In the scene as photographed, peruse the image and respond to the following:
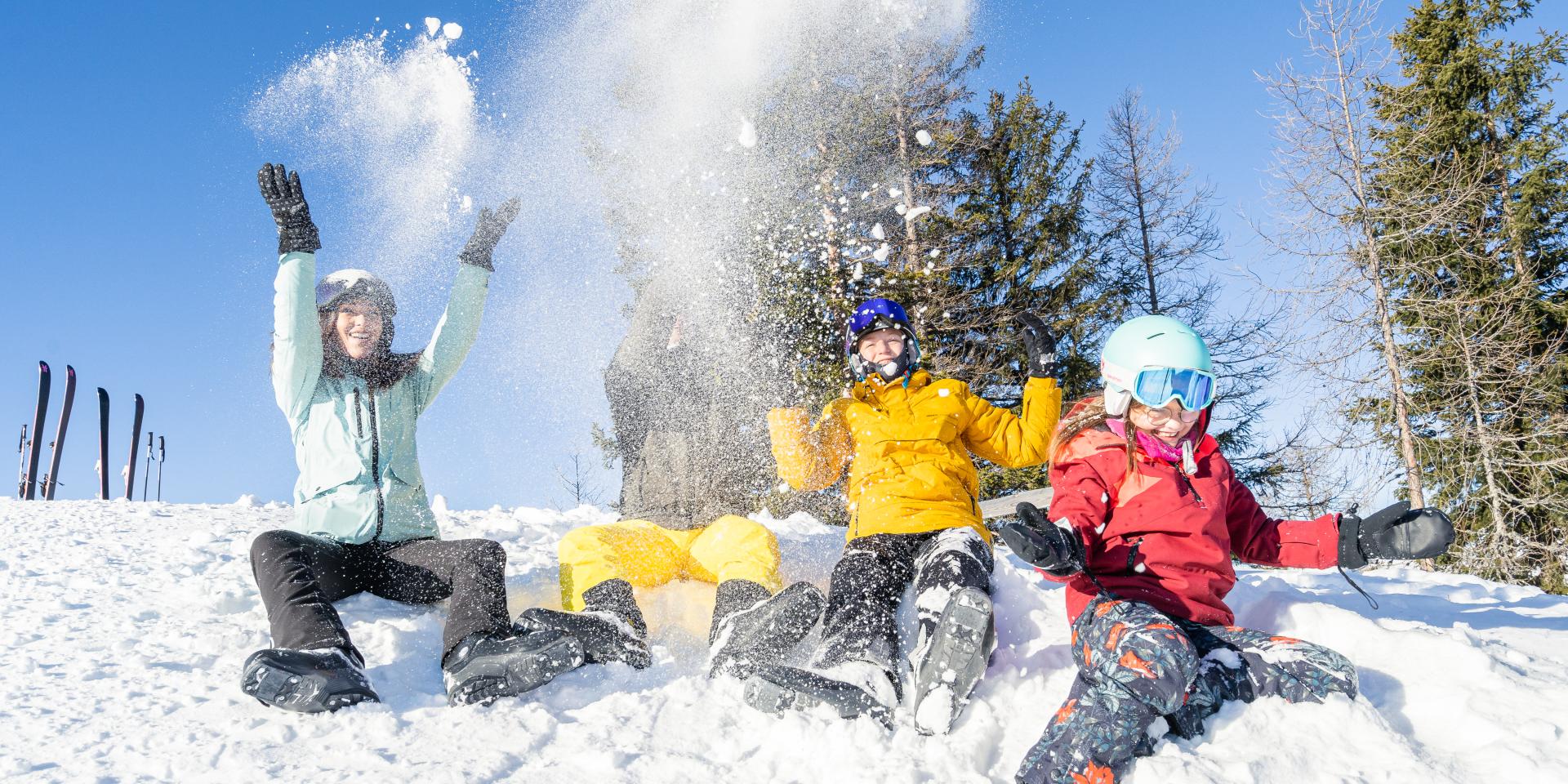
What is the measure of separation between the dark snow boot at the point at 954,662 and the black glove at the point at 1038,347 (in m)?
1.36

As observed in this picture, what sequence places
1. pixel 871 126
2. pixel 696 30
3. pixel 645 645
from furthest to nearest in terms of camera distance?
pixel 871 126 < pixel 696 30 < pixel 645 645

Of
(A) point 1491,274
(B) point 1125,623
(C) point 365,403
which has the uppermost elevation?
(A) point 1491,274

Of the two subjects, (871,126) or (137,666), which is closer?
(137,666)

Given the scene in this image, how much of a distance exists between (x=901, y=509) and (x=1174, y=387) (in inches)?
45.5

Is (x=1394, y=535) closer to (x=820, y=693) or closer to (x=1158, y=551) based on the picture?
(x=1158, y=551)

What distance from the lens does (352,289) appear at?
3742 mm

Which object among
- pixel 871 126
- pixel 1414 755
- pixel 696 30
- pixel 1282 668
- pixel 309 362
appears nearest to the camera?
pixel 1414 755

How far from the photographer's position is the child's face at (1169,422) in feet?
9.93

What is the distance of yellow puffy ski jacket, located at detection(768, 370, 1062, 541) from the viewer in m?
3.57

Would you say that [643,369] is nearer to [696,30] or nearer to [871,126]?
[696,30]

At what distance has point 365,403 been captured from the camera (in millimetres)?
3629

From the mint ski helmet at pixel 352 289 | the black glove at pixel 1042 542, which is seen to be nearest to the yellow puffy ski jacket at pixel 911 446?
the black glove at pixel 1042 542

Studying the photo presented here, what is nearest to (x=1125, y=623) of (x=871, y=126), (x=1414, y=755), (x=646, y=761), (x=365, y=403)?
(x=1414, y=755)

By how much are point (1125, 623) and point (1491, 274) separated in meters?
14.6
